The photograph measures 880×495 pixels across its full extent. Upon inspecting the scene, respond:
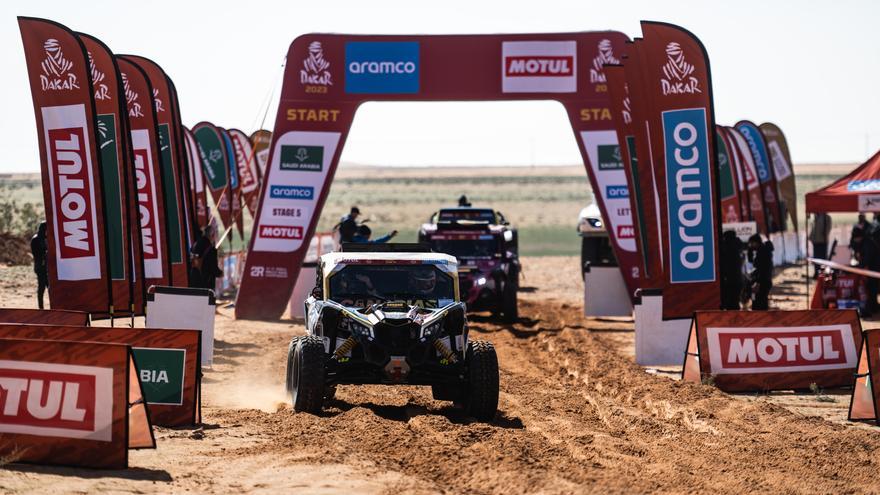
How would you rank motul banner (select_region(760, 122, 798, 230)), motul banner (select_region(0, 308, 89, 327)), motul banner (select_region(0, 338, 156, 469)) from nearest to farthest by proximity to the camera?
motul banner (select_region(0, 338, 156, 469)), motul banner (select_region(0, 308, 89, 327)), motul banner (select_region(760, 122, 798, 230))

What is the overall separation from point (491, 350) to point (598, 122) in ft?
43.3

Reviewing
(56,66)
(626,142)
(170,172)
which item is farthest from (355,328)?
(626,142)

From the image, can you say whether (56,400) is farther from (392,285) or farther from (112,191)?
(112,191)

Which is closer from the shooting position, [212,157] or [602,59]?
[602,59]

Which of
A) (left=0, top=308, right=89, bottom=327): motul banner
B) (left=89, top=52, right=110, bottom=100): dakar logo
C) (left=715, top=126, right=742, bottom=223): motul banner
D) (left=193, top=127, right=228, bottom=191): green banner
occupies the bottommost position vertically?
(left=0, top=308, right=89, bottom=327): motul banner

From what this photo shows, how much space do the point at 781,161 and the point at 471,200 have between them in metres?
55.7

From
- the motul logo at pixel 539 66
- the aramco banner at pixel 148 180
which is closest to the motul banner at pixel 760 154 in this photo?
the motul logo at pixel 539 66

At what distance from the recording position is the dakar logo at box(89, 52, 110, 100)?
1773cm

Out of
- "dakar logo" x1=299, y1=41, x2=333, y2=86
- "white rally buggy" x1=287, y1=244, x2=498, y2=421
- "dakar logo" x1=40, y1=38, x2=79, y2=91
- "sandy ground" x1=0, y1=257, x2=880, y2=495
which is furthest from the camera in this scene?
"dakar logo" x1=299, y1=41, x2=333, y2=86

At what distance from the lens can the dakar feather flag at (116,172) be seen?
17672mm

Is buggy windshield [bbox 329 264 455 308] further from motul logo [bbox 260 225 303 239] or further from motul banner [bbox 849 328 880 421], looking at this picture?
motul logo [bbox 260 225 303 239]

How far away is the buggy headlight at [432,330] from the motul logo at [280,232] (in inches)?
524

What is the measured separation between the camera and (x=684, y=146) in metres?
18.8

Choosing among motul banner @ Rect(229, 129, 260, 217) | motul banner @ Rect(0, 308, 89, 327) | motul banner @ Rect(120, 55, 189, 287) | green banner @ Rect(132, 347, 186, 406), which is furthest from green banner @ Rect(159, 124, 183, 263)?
motul banner @ Rect(229, 129, 260, 217)
